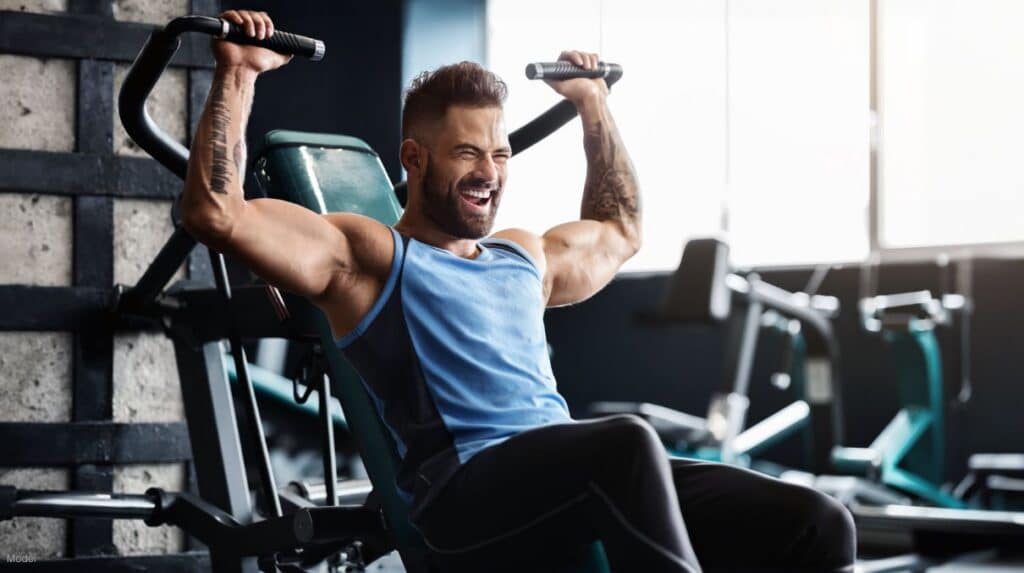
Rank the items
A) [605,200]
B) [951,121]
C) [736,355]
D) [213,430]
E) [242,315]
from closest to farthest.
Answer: [605,200] → [242,315] → [213,430] → [736,355] → [951,121]

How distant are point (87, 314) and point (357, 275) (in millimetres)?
1178

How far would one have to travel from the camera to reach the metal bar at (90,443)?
2.54 m

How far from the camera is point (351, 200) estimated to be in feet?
6.66

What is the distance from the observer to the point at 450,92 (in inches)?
69.5

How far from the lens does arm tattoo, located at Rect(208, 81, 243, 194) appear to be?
1.60 meters

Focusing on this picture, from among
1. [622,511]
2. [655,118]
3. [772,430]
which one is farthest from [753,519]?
[655,118]

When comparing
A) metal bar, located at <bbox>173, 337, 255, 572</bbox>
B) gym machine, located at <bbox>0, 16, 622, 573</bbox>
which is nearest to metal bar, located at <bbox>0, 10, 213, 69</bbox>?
gym machine, located at <bbox>0, 16, 622, 573</bbox>

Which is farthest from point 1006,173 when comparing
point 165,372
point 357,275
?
point 357,275

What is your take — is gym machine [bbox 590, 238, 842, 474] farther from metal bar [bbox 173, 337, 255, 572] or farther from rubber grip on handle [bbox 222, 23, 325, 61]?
rubber grip on handle [bbox 222, 23, 325, 61]

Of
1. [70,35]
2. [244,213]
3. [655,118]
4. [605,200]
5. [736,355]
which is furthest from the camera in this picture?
[655,118]

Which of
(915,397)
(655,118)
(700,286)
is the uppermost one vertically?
(655,118)

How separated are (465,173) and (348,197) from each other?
36 centimetres

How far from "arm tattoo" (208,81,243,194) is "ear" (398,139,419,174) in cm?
25

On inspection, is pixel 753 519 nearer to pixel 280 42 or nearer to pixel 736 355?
pixel 280 42
